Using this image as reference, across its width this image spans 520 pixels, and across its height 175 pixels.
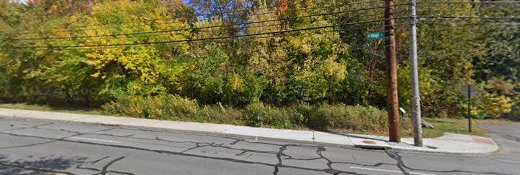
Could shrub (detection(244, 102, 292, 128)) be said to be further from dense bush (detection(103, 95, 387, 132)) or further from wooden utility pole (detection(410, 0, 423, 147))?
wooden utility pole (detection(410, 0, 423, 147))

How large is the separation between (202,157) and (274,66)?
8.80 meters

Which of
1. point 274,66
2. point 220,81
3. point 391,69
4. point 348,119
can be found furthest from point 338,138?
point 220,81

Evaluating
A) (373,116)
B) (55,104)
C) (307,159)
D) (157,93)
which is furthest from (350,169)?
(55,104)

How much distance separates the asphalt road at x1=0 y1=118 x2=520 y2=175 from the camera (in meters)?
5.89

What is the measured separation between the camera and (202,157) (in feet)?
22.7

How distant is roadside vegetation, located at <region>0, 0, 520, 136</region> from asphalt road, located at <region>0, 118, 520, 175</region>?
4.14m

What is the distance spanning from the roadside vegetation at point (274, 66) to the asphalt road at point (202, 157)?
4135 millimetres

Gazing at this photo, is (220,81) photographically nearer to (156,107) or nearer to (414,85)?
(156,107)

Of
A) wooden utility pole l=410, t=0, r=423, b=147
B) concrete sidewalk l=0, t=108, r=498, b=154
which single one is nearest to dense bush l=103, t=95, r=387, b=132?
concrete sidewalk l=0, t=108, r=498, b=154

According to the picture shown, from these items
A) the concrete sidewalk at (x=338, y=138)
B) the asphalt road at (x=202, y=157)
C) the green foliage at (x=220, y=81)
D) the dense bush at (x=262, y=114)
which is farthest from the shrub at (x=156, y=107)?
the asphalt road at (x=202, y=157)

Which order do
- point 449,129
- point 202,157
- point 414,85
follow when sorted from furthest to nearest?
1. point 449,129
2. point 414,85
3. point 202,157

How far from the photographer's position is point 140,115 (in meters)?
14.6

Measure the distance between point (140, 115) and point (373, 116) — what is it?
12080 mm

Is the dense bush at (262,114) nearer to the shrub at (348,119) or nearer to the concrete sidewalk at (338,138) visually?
the shrub at (348,119)
